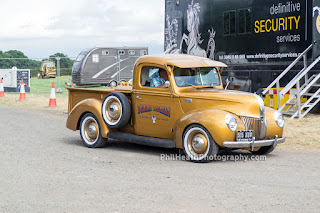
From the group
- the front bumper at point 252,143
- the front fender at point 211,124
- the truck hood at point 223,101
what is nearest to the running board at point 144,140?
the front fender at point 211,124

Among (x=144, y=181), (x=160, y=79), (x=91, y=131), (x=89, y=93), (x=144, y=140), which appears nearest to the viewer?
(x=144, y=181)

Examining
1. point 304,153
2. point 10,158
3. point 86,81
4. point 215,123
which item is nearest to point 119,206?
point 215,123

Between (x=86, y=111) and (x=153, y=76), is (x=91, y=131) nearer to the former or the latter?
(x=86, y=111)

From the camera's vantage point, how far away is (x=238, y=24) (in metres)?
16.5

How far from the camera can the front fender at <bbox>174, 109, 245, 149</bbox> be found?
26.9 feet

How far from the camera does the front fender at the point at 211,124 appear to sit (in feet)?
26.9

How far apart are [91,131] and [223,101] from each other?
9.57 feet

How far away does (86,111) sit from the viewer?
10.3 m

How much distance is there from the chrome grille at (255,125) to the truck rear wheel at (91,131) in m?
2.98

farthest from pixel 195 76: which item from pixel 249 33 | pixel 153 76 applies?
pixel 249 33

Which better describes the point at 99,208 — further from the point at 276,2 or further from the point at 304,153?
the point at 276,2

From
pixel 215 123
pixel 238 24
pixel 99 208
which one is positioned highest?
pixel 238 24

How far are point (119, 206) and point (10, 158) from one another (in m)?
3.78

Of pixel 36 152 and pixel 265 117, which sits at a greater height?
pixel 265 117
